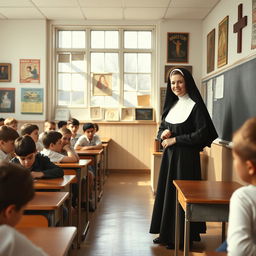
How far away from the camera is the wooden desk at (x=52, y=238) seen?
149 centimetres

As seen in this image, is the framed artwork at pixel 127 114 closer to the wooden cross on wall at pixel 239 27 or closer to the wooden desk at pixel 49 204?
the wooden cross on wall at pixel 239 27

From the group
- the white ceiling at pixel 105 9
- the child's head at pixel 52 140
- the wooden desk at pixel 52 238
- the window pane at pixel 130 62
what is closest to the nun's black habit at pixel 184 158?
the child's head at pixel 52 140

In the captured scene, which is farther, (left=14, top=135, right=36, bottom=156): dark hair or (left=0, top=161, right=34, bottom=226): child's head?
(left=14, top=135, right=36, bottom=156): dark hair

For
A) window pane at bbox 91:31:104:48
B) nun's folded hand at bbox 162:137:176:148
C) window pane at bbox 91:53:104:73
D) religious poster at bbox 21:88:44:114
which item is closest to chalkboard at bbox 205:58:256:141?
nun's folded hand at bbox 162:137:176:148

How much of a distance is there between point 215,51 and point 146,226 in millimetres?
3396

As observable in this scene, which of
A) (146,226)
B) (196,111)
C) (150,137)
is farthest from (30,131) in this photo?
(150,137)

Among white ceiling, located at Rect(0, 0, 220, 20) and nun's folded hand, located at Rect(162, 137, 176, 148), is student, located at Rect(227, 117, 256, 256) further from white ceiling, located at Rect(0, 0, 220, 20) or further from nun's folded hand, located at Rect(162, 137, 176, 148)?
white ceiling, located at Rect(0, 0, 220, 20)

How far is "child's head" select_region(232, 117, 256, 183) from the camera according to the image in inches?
47.9

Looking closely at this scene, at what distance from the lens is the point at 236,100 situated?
475cm

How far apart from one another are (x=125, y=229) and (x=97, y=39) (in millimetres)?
5183

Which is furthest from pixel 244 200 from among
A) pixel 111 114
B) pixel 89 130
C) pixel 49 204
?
pixel 111 114

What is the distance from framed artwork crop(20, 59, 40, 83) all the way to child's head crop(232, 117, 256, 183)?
7294mm

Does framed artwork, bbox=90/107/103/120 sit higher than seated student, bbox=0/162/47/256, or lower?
higher

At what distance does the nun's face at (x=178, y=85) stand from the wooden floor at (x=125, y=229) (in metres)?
1.48
